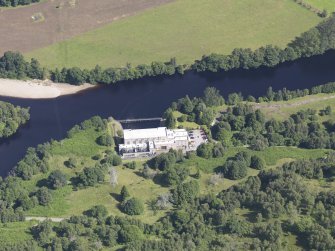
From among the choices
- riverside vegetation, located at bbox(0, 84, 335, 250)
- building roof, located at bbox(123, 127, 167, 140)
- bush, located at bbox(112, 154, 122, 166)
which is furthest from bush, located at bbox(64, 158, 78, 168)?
building roof, located at bbox(123, 127, 167, 140)

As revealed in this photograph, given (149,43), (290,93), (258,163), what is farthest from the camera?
(149,43)

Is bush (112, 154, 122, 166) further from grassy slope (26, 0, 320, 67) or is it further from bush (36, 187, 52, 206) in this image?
grassy slope (26, 0, 320, 67)

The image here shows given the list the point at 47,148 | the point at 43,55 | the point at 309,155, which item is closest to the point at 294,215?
the point at 309,155

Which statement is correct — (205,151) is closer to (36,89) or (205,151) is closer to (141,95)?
(141,95)

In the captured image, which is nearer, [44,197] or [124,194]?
[44,197]

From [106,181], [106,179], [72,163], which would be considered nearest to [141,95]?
[72,163]
